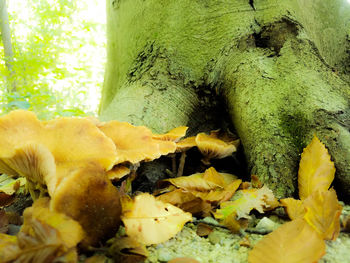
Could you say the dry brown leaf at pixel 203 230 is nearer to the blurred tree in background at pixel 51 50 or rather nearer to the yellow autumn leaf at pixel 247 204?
the yellow autumn leaf at pixel 247 204

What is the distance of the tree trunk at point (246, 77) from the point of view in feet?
4.75

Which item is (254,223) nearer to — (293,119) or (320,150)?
(320,150)

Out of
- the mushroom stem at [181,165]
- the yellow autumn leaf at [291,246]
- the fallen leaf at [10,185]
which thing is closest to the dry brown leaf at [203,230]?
the yellow autumn leaf at [291,246]

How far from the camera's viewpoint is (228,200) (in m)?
1.27

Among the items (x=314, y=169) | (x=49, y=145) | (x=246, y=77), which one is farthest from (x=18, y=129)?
(x=246, y=77)

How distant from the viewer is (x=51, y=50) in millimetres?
12062

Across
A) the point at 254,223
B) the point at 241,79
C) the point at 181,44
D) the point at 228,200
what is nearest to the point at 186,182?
the point at 228,200

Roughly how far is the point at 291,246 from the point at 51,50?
1338 cm

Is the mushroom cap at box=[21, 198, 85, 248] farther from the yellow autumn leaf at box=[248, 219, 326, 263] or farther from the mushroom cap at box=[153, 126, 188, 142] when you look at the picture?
the mushroom cap at box=[153, 126, 188, 142]

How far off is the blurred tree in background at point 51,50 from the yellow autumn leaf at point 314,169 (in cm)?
823

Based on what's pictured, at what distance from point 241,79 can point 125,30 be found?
144 cm

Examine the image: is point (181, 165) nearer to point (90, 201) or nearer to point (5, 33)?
point (90, 201)

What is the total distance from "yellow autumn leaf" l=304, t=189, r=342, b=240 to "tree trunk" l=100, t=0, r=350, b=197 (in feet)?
1.32

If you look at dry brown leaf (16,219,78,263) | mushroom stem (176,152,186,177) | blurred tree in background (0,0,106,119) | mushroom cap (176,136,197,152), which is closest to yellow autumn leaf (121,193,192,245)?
dry brown leaf (16,219,78,263)
